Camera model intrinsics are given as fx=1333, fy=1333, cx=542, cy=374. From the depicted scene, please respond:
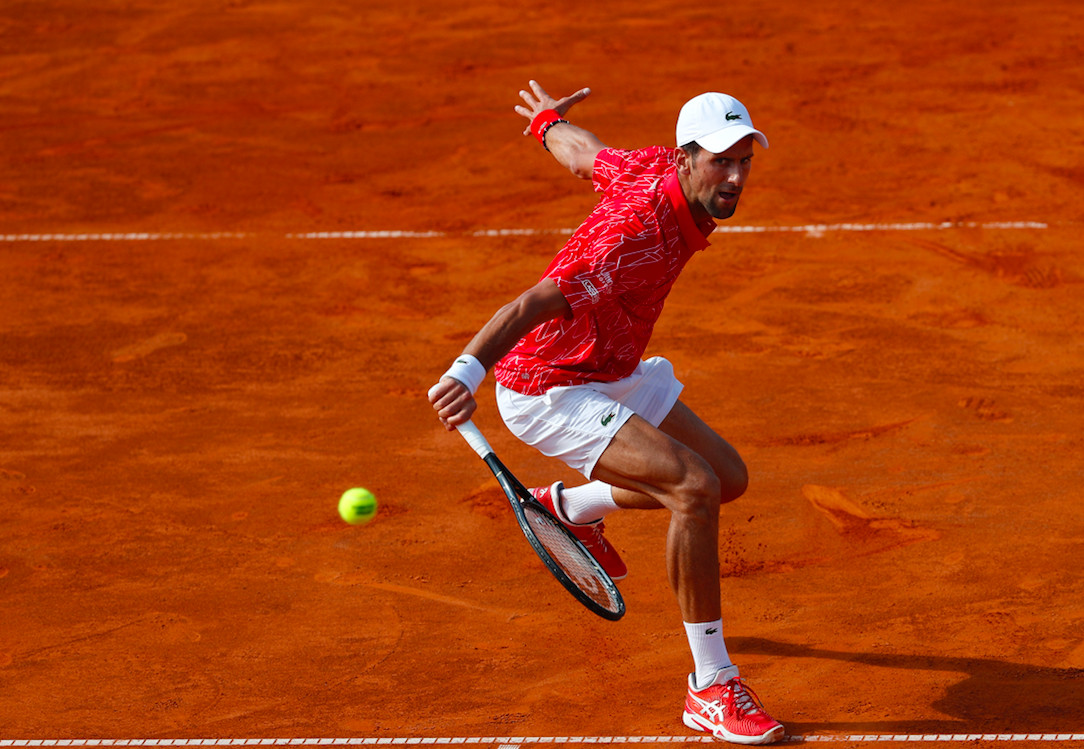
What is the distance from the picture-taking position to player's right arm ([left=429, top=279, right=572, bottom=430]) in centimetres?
454

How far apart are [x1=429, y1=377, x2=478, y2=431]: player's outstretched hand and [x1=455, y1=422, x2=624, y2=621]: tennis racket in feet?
0.28

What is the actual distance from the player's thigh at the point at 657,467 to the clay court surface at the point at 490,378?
91 centimetres

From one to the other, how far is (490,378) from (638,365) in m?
2.95

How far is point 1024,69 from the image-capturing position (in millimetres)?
12883

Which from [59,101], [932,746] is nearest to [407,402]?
[932,746]

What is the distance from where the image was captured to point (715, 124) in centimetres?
492

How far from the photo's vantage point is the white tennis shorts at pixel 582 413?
507cm

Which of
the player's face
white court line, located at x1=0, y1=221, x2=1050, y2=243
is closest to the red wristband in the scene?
the player's face

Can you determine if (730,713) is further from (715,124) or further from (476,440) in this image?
(715,124)

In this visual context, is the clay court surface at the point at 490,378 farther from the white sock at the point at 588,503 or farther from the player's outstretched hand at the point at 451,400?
the player's outstretched hand at the point at 451,400

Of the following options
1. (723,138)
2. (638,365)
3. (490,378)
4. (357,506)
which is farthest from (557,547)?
(490,378)

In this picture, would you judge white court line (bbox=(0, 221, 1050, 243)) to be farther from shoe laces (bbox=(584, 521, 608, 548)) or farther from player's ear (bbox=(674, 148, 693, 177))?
player's ear (bbox=(674, 148, 693, 177))

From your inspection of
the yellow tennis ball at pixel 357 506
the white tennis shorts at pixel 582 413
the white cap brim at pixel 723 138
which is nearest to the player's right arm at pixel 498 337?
the white tennis shorts at pixel 582 413

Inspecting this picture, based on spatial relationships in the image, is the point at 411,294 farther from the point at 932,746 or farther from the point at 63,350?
the point at 932,746
